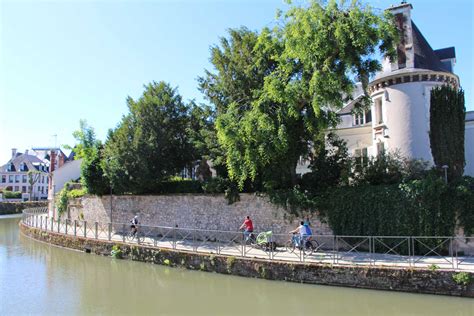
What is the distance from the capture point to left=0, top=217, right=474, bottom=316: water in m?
11.7

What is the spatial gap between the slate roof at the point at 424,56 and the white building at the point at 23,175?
70069 millimetres

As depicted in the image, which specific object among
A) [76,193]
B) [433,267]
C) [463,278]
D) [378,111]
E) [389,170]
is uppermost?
[378,111]

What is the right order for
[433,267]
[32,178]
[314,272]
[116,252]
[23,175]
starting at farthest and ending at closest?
[23,175] < [32,178] < [116,252] < [314,272] < [433,267]

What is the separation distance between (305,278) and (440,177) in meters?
7.16

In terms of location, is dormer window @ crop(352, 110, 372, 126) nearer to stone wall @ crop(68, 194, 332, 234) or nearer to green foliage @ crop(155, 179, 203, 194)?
stone wall @ crop(68, 194, 332, 234)

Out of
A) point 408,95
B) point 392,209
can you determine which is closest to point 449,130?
point 408,95

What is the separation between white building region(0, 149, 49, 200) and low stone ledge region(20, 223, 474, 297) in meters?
64.3

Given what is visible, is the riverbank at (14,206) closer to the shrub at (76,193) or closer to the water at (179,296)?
the shrub at (76,193)

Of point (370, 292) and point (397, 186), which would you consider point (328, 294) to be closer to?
point (370, 292)

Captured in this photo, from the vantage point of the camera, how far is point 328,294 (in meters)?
13.0

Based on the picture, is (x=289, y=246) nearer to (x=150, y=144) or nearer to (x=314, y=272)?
(x=314, y=272)

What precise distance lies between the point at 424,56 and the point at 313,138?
26.0ft

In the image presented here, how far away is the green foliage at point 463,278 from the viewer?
12.1 metres

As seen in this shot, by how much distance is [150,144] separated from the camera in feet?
75.5
